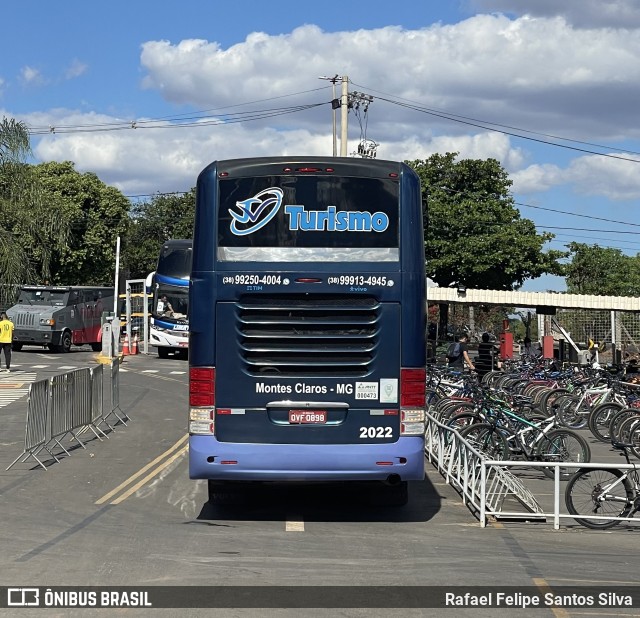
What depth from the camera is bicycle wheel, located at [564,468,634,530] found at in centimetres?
1094

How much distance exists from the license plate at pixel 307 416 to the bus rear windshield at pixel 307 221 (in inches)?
61.7

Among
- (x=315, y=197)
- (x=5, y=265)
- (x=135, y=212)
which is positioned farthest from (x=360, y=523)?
(x=135, y=212)

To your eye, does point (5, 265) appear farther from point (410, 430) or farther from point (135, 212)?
point (135, 212)

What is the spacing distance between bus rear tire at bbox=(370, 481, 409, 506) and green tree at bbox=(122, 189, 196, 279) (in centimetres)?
7208

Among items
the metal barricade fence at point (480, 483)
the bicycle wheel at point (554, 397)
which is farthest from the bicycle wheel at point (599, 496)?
the bicycle wheel at point (554, 397)

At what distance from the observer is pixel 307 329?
10.8 metres

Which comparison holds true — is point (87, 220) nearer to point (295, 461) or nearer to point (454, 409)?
point (454, 409)

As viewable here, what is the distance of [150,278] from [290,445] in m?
35.9

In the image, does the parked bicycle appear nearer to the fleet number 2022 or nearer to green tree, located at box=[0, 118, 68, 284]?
the fleet number 2022

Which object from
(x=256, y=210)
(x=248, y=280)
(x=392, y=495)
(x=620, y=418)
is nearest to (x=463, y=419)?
(x=620, y=418)

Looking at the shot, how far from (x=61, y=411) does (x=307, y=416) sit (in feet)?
23.2

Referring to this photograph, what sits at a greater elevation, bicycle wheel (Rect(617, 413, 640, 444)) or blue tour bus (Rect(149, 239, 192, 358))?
blue tour bus (Rect(149, 239, 192, 358))

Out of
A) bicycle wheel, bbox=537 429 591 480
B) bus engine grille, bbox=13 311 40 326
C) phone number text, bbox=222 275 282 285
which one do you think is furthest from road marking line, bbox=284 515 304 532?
bus engine grille, bbox=13 311 40 326

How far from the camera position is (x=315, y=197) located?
10.9 metres
